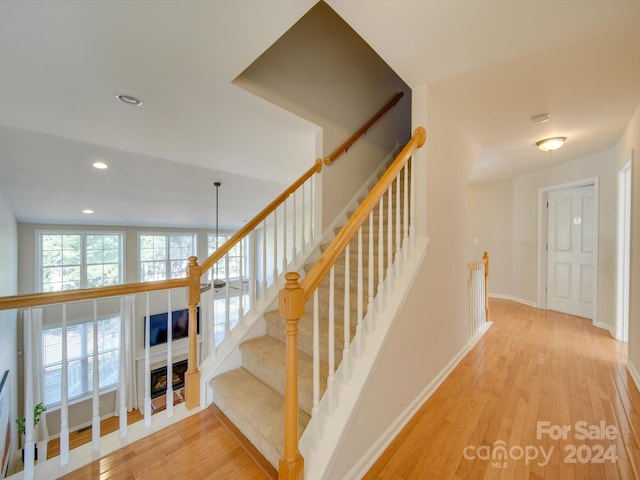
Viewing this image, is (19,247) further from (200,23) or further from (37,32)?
(200,23)

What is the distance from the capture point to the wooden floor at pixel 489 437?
1362mm

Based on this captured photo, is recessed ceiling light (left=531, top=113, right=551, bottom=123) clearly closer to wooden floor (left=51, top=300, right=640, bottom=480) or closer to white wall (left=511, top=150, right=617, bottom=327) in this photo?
white wall (left=511, top=150, right=617, bottom=327)

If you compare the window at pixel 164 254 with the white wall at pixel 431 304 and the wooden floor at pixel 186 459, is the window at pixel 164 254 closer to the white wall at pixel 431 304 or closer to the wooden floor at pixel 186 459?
the wooden floor at pixel 186 459

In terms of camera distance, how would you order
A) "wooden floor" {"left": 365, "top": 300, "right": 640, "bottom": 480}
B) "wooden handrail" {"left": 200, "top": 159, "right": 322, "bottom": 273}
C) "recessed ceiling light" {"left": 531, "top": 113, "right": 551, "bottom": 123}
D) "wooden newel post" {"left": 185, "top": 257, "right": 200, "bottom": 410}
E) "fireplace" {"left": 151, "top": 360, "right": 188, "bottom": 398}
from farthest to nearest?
"fireplace" {"left": 151, "top": 360, "right": 188, "bottom": 398} → "recessed ceiling light" {"left": 531, "top": 113, "right": 551, "bottom": 123} → "wooden handrail" {"left": 200, "top": 159, "right": 322, "bottom": 273} → "wooden newel post" {"left": 185, "top": 257, "right": 200, "bottom": 410} → "wooden floor" {"left": 365, "top": 300, "right": 640, "bottom": 480}

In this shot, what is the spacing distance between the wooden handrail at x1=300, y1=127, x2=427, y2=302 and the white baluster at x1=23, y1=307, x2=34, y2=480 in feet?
4.09

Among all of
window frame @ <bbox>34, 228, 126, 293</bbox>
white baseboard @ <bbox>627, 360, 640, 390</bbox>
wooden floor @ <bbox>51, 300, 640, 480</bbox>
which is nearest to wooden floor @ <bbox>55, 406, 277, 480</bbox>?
wooden floor @ <bbox>51, 300, 640, 480</bbox>

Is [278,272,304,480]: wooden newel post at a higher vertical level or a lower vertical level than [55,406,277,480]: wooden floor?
higher

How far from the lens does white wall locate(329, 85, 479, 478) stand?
1457mm

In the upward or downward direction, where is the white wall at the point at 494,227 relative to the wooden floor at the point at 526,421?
upward

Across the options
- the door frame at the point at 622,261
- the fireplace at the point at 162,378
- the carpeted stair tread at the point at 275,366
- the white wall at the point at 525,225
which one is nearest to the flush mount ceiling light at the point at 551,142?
the door frame at the point at 622,261

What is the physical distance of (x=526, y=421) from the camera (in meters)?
1.73

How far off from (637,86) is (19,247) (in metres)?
8.61

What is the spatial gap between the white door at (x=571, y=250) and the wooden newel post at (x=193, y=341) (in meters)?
5.05

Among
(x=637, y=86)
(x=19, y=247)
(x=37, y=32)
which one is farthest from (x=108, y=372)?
(x=637, y=86)
